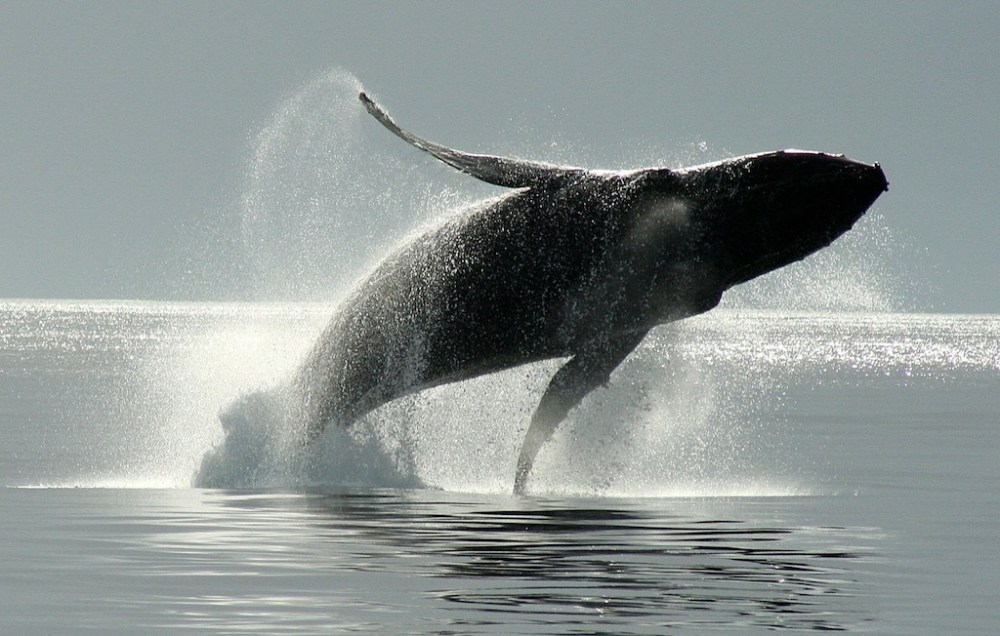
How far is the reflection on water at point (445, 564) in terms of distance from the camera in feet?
45.2

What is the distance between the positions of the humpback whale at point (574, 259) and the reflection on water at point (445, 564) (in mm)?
1875

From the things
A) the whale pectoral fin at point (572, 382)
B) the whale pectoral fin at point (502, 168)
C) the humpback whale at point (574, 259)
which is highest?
the whale pectoral fin at point (502, 168)

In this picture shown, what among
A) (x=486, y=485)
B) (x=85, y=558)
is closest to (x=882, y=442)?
(x=486, y=485)

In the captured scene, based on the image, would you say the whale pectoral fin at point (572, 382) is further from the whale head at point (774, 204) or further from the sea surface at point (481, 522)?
the whale head at point (774, 204)

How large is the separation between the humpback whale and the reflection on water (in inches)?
73.8

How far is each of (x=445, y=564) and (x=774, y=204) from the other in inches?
219

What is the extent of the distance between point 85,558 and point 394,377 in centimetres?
548

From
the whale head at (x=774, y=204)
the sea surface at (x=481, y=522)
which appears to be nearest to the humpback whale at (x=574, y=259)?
the whale head at (x=774, y=204)

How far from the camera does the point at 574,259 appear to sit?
19781 millimetres

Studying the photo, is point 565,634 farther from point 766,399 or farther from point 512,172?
point 766,399

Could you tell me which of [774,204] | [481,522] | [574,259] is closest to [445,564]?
[481,522]

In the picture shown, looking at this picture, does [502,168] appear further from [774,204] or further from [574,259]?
[774,204]

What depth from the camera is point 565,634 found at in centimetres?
1308

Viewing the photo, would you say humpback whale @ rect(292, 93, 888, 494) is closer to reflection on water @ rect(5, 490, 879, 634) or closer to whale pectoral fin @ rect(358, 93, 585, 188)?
whale pectoral fin @ rect(358, 93, 585, 188)
